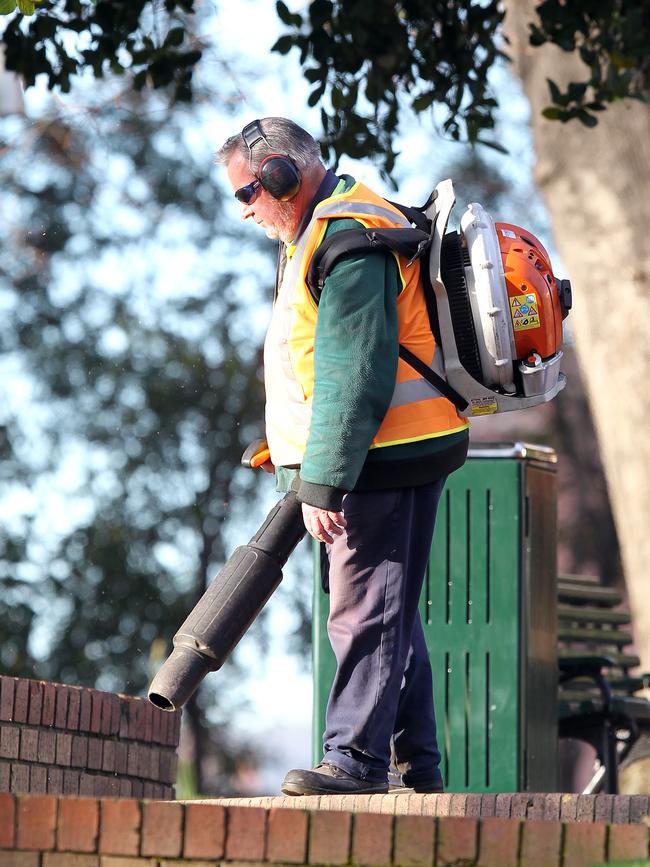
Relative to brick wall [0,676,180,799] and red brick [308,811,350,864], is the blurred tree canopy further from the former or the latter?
red brick [308,811,350,864]

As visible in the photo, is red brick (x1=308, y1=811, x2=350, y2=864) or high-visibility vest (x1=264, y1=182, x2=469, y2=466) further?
high-visibility vest (x1=264, y1=182, x2=469, y2=466)

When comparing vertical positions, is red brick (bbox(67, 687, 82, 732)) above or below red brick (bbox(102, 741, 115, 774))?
above

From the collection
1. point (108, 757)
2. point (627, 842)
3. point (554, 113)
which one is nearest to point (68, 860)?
point (627, 842)

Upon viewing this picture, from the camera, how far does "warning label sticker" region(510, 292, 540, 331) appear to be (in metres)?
3.97

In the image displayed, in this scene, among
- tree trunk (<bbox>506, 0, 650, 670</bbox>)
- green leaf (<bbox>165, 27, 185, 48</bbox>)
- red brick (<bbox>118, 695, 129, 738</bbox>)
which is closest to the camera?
red brick (<bbox>118, 695, 129, 738</bbox>)

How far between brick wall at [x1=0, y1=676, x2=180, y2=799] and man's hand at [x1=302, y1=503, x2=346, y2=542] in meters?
0.94

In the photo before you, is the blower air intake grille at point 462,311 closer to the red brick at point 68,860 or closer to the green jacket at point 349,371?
the green jacket at point 349,371

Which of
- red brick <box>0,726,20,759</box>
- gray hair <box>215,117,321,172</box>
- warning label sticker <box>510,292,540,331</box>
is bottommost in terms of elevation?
red brick <box>0,726,20,759</box>

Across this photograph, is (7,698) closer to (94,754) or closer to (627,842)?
(94,754)

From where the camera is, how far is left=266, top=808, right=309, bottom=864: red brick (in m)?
2.56

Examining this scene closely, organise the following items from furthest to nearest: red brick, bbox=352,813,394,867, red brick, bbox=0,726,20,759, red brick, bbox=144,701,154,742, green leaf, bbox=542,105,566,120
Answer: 1. green leaf, bbox=542,105,566,120
2. red brick, bbox=144,701,154,742
3. red brick, bbox=0,726,20,759
4. red brick, bbox=352,813,394,867

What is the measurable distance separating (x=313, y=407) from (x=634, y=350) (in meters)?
7.90

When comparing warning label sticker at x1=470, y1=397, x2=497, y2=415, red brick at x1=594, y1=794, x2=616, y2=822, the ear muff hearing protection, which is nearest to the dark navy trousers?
warning label sticker at x1=470, y1=397, x2=497, y2=415

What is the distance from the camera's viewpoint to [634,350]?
1152cm
